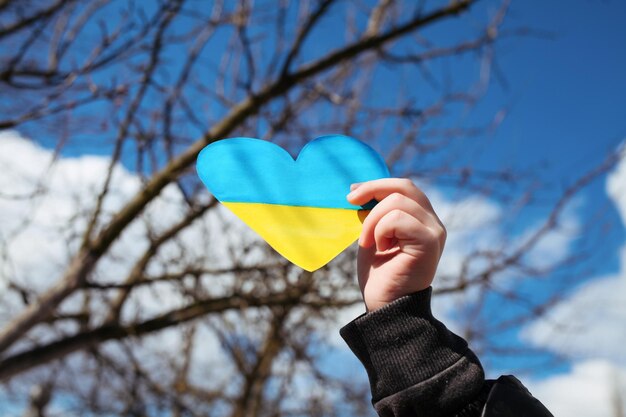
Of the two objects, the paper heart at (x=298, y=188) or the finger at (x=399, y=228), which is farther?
the paper heart at (x=298, y=188)

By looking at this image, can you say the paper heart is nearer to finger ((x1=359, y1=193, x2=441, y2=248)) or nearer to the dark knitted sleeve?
finger ((x1=359, y1=193, x2=441, y2=248))

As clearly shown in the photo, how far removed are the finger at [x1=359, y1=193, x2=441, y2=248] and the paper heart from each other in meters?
0.04

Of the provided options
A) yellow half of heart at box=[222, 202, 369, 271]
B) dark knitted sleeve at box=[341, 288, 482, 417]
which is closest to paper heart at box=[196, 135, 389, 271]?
yellow half of heart at box=[222, 202, 369, 271]

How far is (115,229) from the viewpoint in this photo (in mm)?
3096

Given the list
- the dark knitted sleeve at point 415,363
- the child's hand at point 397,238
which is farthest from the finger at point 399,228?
the dark knitted sleeve at point 415,363

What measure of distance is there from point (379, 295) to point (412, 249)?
4.3 inches

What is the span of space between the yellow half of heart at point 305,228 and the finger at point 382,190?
42mm

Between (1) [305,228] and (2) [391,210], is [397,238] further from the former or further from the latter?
(1) [305,228]

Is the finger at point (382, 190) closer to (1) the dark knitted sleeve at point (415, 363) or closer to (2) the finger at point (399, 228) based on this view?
(2) the finger at point (399, 228)

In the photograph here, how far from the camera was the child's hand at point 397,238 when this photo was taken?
3.03 feet

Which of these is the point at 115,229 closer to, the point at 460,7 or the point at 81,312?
the point at 81,312

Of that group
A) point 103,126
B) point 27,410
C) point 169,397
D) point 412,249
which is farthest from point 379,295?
point 27,410

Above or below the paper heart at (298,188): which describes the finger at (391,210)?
below

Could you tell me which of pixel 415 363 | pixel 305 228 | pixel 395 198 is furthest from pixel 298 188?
pixel 415 363
